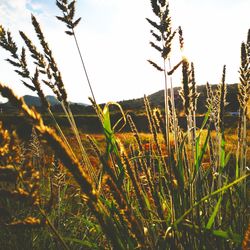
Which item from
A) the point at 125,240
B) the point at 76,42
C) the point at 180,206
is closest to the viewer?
the point at 125,240

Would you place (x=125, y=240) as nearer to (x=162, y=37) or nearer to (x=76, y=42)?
(x=162, y=37)

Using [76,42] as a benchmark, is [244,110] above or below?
below

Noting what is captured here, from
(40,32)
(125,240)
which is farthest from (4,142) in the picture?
(40,32)

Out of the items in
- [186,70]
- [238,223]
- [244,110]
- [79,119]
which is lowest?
[79,119]

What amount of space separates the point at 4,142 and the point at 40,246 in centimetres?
206

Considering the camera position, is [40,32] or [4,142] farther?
[40,32]

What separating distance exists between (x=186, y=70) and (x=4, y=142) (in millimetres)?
1076

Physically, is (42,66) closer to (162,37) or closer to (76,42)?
(76,42)

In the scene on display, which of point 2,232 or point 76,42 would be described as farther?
point 2,232

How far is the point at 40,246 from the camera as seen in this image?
2605 millimetres

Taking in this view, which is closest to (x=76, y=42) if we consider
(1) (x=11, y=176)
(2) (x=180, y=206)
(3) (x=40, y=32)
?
(3) (x=40, y=32)

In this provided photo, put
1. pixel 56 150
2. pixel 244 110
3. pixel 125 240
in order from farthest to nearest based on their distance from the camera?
pixel 244 110
pixel 125 240
pixel 56 150

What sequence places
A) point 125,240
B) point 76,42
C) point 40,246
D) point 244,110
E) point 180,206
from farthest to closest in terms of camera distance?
point 40,246 < point 244,110 < point 76,42 < point 180,206 < point 125,240

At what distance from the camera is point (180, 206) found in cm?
158
